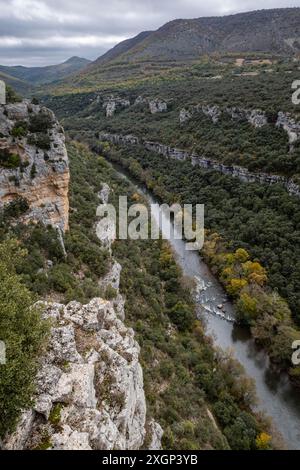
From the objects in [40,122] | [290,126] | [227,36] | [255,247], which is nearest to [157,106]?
[290,126]

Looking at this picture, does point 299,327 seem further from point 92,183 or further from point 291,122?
point 291,122

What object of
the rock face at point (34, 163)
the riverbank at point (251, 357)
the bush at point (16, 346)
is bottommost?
the riverbank at point (251, 357)

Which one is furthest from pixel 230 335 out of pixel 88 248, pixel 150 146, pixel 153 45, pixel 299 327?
pixel 153 45

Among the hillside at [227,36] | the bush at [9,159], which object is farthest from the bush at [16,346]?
the hillside at [227,36]

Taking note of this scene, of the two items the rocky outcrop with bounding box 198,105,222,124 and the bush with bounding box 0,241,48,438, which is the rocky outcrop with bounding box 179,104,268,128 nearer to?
the rocky outcrop with bounding box 198,105,222,124

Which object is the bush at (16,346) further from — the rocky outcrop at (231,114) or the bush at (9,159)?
the rocky outcrop at (231,114)

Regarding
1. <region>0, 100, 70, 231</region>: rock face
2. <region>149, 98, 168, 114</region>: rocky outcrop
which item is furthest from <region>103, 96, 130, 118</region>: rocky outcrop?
<region>0, 100, 70, 231</region>: rock face
